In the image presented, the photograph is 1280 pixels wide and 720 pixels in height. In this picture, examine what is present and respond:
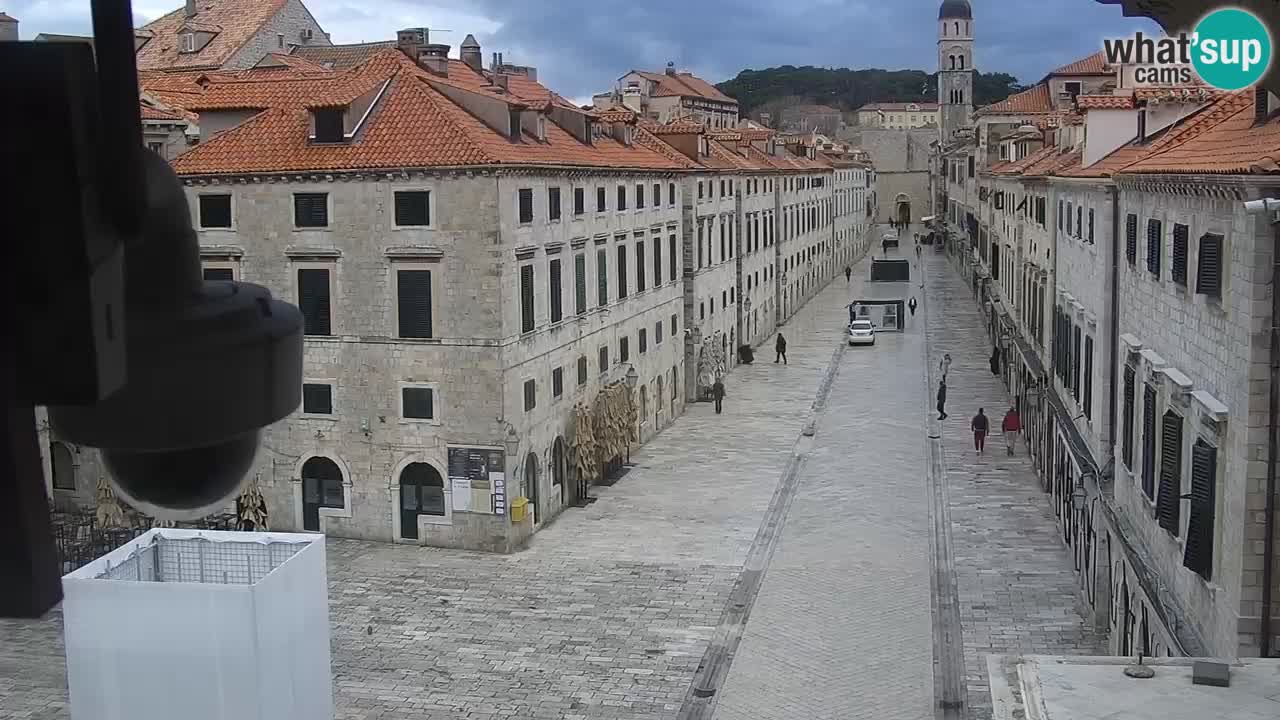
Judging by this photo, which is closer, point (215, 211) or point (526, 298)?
point (526, 298)

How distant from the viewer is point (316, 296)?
92.8ft

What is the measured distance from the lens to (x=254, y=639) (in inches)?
589

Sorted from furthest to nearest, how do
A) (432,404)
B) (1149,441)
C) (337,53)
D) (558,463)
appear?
(337,53)
(558,463)
(432,404)
(1149,441)

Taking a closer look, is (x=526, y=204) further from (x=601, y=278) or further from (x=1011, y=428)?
(x=1011, y=428)

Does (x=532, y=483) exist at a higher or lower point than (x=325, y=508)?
higher

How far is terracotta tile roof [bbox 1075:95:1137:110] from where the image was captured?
2775 cm

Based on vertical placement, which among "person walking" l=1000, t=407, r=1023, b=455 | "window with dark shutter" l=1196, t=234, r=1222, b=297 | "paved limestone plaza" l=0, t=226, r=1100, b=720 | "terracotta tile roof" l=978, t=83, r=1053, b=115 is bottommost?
"paved limestone plaza" l=0, t=226, r=1100, b=720

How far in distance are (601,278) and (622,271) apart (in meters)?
2.40

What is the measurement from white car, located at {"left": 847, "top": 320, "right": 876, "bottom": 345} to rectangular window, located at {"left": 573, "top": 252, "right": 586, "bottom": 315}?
3003 centimetres

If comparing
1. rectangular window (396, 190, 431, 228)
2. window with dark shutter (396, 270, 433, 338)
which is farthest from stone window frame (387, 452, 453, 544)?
rectangular window (396, 190, 431, 228)

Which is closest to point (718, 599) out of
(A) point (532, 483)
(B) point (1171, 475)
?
(A) point (532, 483)

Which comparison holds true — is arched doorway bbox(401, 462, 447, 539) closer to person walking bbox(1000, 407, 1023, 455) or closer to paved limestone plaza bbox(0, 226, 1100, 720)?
paved limestone plaza bbox(0, 226, 1100, 720)

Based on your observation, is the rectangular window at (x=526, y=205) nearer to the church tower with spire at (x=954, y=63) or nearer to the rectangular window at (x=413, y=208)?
the rectangular window at (x=413, y=208)
